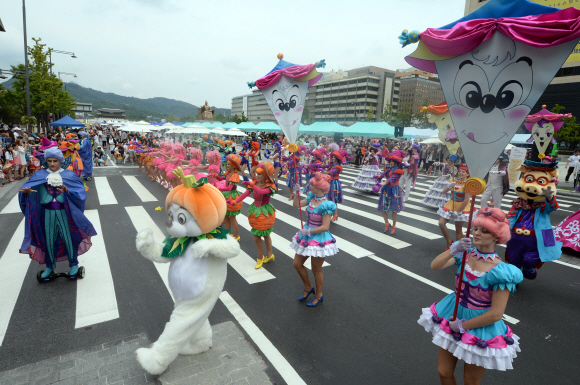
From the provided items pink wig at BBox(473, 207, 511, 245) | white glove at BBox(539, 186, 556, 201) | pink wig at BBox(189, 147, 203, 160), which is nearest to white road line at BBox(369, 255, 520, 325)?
white glove at BBox(539, 186, 556, 201)

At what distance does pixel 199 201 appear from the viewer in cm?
291

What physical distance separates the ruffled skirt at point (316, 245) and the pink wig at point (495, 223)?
2031 mm

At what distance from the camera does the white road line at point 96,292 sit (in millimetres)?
4129

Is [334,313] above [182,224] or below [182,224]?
below

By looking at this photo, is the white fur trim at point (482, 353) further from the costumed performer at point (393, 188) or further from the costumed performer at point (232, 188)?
the costumed performer at point (393, 188)

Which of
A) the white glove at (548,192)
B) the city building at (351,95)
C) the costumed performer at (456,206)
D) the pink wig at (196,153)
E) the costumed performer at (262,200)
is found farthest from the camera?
the city building at (351,95)

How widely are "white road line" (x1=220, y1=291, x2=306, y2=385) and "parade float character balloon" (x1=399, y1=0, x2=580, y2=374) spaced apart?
171 cm

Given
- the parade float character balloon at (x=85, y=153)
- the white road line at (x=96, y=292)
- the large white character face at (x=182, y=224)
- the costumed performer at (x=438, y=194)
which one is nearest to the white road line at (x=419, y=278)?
the large white character face at (x=182, y=224)

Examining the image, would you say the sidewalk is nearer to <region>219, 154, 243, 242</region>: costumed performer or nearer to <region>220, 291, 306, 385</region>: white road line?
<region>220, 291, 306, 385</region>: white road line

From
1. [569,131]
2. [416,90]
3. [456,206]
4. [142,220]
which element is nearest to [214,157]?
[142,220]

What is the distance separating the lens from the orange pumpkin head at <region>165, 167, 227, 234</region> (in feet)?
9.45

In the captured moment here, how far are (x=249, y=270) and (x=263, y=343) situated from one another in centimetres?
206

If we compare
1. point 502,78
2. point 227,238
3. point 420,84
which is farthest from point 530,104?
point 420,84

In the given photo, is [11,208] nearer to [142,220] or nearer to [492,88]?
Result: [142,220]
